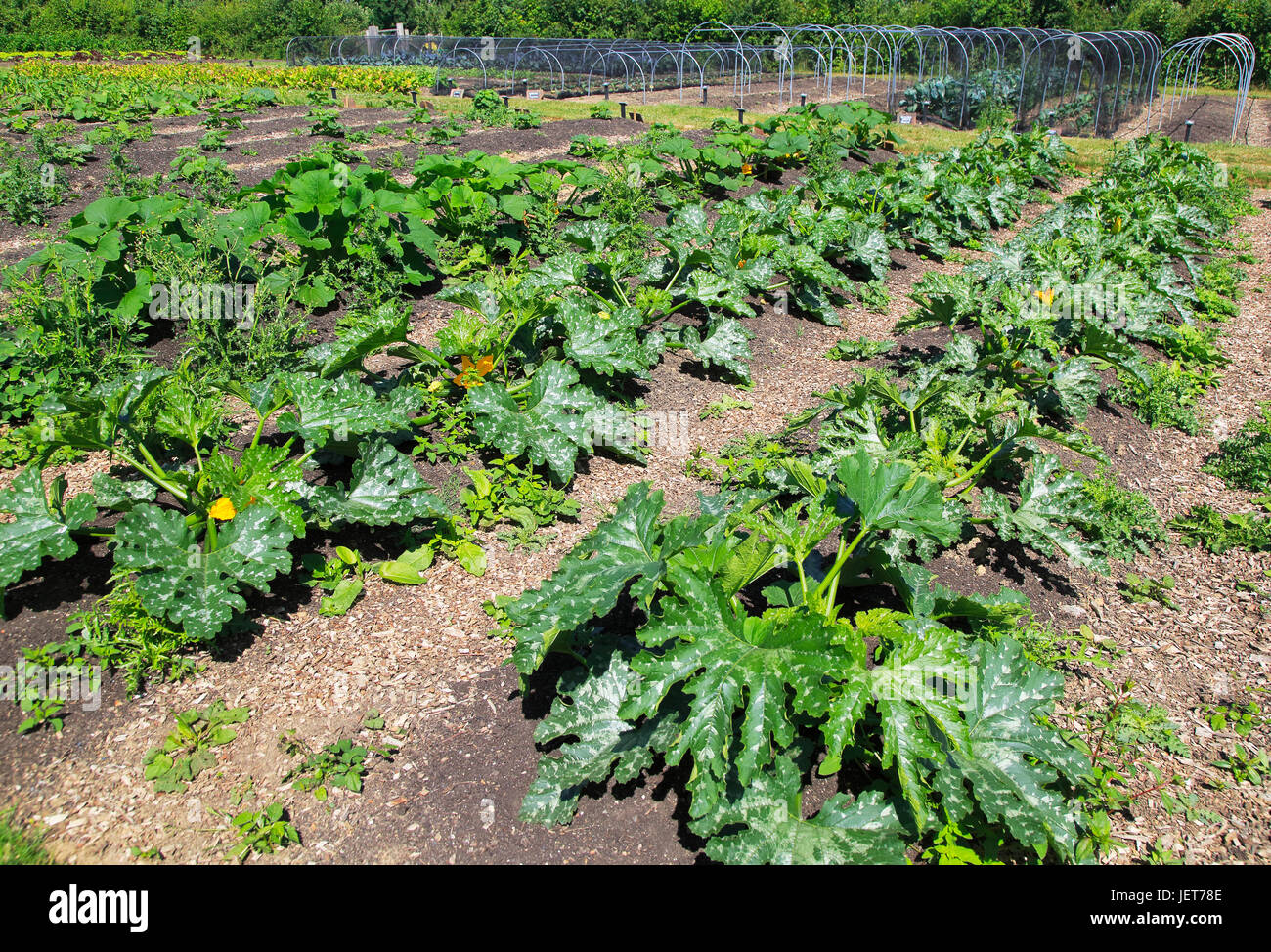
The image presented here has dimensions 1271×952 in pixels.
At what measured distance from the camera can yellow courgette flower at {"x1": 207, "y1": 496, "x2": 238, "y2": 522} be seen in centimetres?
313

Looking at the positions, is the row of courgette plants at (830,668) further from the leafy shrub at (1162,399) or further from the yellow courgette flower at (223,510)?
the leafy shrub at (1162,399)

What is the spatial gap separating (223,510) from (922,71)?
17.7 metres

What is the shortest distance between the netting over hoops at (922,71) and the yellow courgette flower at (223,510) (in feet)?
45.4

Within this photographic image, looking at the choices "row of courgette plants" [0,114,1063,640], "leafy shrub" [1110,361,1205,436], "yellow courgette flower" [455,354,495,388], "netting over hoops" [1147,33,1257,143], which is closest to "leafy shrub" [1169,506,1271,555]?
"leafy shrub" [1110,361,1205,436]

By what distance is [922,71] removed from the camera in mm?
16828

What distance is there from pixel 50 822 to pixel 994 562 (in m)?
3.72

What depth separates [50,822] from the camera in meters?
2.47

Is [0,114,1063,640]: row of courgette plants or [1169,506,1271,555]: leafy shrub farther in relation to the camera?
[1169,506,1271,555]: leafy shrub

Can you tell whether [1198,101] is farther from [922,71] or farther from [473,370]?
[473,370]

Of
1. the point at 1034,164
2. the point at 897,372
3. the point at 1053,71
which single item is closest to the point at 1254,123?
the point at 1053,71

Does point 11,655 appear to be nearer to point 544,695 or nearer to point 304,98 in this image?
point 544,695

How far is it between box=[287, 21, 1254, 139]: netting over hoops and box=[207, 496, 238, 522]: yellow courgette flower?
1383 centimetres

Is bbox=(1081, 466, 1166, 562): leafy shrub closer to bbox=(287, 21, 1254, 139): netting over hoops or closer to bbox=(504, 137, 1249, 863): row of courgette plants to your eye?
bbox=(504, 137, 1249, 863): row of courgette plants

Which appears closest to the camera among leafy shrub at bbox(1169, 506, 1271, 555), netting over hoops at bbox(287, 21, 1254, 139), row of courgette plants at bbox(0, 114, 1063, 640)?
row of courgette plants at bbox(0, 114, 1063, 640)
